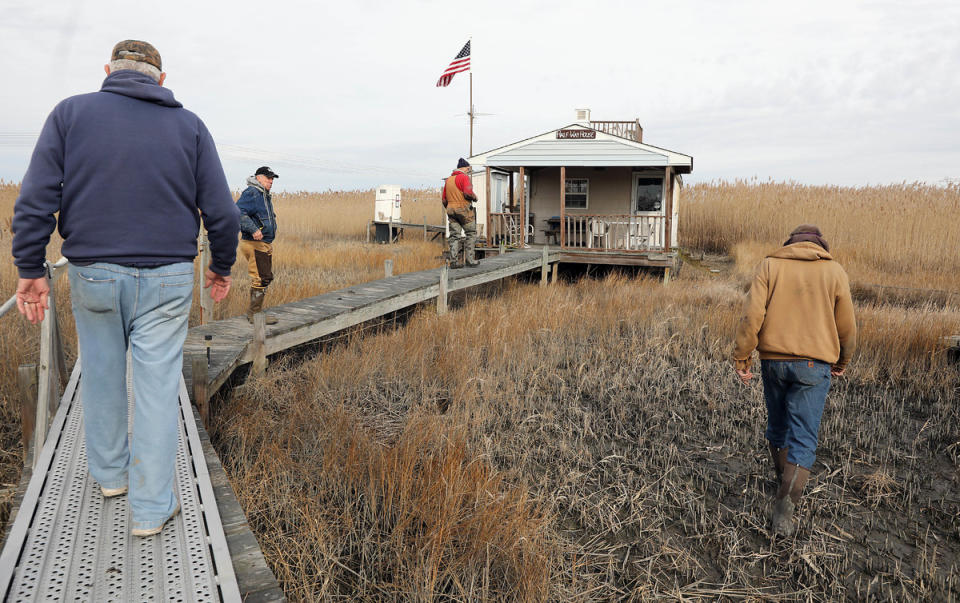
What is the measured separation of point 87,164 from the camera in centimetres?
234

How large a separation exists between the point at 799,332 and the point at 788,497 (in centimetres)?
110

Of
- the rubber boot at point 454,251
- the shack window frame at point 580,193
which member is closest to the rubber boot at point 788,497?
the rubber boot at point 454,251

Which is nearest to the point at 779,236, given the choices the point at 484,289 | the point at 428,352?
the point at 484,289

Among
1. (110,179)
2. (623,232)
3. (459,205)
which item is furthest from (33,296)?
(623,232)

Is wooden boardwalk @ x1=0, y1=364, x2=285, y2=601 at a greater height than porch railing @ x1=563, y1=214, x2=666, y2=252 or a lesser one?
lesser

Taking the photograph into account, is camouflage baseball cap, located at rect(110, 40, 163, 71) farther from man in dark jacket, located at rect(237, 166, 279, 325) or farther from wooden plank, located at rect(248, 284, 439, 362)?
man in dark jacket, located at rect(237, 166, 279, 325)

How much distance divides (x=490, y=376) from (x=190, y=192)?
4242 millimetres

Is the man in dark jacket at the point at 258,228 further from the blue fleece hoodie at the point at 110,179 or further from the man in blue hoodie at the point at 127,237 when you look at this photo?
the blue fleece hoodie at the point at 110,179

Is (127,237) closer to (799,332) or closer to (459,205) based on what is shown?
(799,332)

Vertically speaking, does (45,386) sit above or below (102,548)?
above

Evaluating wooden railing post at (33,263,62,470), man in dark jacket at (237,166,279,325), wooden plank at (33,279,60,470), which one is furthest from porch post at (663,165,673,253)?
wooden plank at (33,279,60,470)

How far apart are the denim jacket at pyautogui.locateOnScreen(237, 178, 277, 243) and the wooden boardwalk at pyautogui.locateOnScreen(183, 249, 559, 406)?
98 centimetres

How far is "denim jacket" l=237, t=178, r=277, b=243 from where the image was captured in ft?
21.2

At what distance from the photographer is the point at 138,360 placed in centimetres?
247
